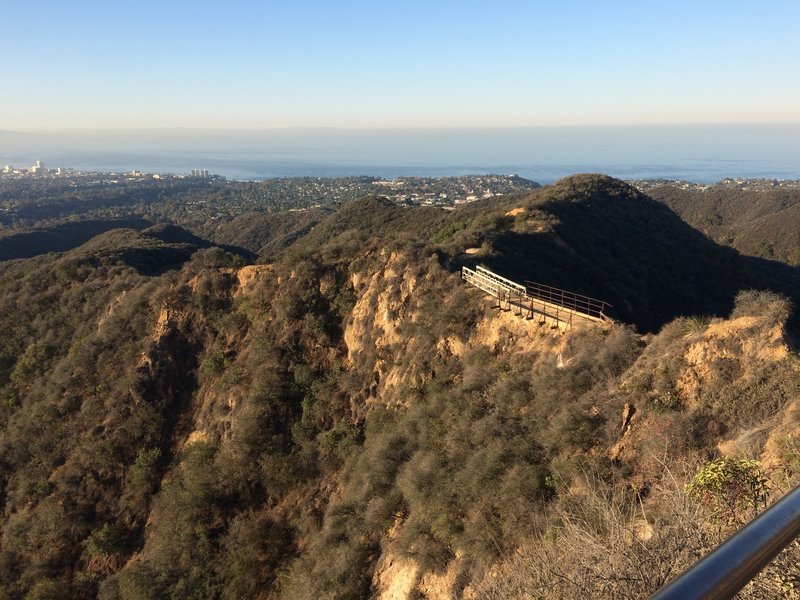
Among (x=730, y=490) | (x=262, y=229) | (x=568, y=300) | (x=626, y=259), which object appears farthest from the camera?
(x=262, y=229)

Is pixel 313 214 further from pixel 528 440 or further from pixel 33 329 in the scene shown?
pixel 528 440

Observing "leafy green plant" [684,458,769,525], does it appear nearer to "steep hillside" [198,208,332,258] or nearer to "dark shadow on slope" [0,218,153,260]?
"steep hillside" [198,208,332,258]

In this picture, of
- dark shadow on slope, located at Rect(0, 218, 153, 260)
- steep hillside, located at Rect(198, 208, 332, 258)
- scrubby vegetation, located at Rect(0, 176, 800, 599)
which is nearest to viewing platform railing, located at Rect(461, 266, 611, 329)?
scrubby vegetation, located at Rect(0, 176, 800, 599)

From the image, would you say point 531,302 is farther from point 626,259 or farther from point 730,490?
point 626,259

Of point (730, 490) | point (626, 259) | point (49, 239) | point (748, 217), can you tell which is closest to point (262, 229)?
point (49, 239)

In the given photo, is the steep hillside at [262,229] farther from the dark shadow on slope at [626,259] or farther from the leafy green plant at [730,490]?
the leafy green plant at [730,490]

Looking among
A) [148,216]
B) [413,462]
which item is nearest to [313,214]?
[148,216]

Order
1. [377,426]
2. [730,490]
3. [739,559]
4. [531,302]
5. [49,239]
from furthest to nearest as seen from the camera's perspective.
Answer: [49,239]
[531,302]
[377,426]
[730,490]
[739,559]
